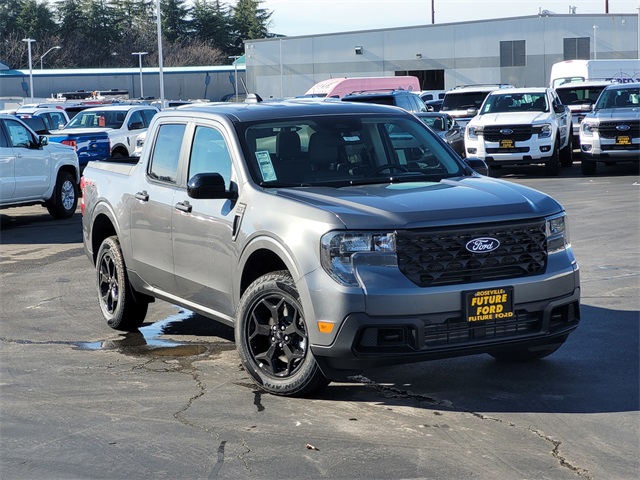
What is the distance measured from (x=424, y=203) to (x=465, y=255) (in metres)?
0.42

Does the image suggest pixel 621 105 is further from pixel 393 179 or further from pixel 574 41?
pixel 574 41

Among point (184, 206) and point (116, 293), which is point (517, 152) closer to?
point (116, 293)

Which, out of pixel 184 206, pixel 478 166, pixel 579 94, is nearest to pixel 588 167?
pixel 579 94

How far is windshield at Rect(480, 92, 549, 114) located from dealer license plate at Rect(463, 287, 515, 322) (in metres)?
19.1

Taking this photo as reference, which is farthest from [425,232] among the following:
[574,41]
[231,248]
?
[574,41]

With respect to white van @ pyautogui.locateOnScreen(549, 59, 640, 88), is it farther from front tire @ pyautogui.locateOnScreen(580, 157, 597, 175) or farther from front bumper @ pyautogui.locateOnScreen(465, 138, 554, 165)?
front bumper @ pyautogui.locateOnScreen(465, 138, 554, 165)

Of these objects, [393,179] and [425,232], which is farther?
[393,179]

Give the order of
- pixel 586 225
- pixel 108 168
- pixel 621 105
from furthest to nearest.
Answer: pixel 621 105 → pixel 586 225 → pixel 108 168

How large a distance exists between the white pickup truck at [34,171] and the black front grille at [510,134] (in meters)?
9.55

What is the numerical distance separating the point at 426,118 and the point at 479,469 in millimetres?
19775

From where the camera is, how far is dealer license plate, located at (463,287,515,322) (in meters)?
6.06

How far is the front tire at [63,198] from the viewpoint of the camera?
18.4 metres

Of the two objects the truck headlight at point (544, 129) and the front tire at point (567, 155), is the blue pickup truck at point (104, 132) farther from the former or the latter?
the front tire at point (567, 155)

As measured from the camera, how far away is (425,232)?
19.9 feet
